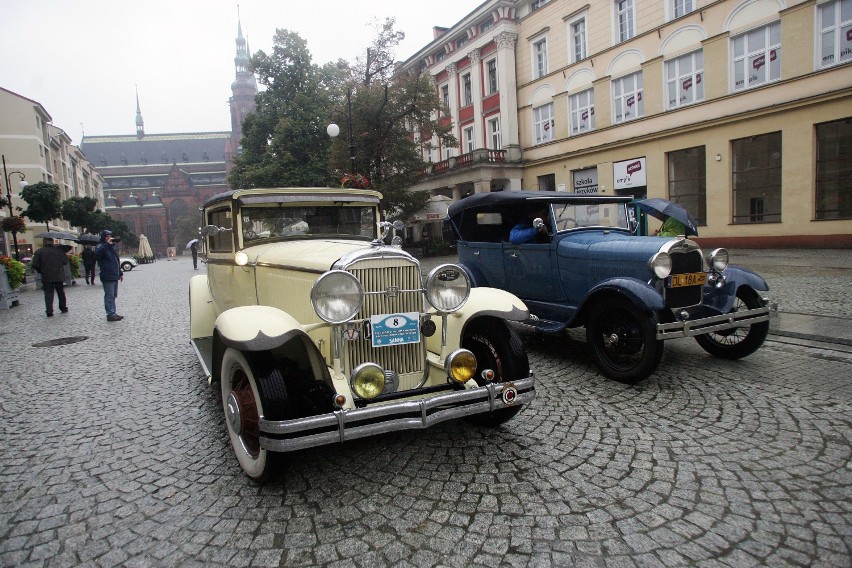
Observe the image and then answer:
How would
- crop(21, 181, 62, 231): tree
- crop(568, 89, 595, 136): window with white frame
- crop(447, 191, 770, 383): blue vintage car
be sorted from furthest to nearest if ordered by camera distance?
crop(568, 89, 595, 136): window with white frame → crop(21, 181, 62, 231): tree → crop(447, 191, 770, 383): blue vintage car

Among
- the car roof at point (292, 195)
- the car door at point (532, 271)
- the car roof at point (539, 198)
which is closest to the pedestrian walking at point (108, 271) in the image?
the car roof at point (292, 195)

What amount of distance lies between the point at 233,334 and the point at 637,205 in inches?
222

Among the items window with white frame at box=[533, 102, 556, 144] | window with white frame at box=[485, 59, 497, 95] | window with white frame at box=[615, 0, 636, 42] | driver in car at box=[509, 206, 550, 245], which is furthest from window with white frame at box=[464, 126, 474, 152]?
driver in car at box=[509, 206, 550, 245]

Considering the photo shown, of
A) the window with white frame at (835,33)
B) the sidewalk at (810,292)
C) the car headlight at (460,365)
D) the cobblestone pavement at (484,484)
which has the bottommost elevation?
the cobblestone pavement at (484,484)

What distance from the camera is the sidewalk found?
5.81 metres

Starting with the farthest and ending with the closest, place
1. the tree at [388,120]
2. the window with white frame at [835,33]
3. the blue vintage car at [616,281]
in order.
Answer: the tree at [388,120]
the window with white frame at [835,33]
the blue vintage car at [616,281]

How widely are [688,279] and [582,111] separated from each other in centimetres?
2128

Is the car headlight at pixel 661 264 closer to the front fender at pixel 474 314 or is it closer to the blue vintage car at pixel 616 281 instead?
the blue vintage car at pixel 616 281

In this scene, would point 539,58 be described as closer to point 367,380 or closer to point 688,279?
point 688,279

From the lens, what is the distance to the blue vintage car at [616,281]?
4.62 metres

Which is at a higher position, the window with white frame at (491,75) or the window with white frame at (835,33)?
the window with white frame at (491,75)

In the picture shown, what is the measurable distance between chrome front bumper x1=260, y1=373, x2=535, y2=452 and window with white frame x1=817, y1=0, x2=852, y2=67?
1868cm

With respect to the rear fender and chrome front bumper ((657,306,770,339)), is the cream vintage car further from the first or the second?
the rear fender

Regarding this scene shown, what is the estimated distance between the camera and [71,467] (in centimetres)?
336
